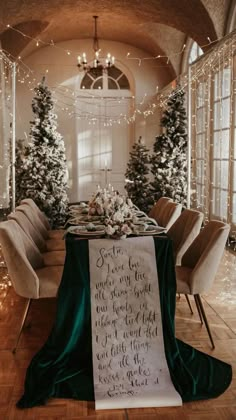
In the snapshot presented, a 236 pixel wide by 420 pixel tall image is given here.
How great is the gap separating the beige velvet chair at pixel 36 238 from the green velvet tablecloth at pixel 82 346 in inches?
A: 37.0

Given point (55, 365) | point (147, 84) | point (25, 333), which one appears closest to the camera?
point (55, 365)

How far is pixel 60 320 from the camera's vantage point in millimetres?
2971

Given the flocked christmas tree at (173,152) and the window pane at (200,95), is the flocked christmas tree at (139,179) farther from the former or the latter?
the window pane at (200,95)

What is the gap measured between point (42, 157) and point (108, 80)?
389cm

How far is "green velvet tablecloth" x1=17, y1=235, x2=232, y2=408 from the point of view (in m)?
2.78

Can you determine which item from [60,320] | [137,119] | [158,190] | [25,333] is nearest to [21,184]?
[158,190]

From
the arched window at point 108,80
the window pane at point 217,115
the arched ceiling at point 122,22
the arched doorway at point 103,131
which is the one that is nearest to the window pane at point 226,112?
the window pane at point 217,115

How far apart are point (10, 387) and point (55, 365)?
0.31 m

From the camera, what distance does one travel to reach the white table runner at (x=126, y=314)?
2.83 m

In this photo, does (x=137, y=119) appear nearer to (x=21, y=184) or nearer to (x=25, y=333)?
(x=21, y=184)

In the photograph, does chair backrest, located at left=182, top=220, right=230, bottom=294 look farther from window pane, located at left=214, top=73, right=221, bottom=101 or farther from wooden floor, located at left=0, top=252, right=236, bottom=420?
window pane, located at left=214, top=73, right=221, bottom=101

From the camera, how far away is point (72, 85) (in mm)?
11148

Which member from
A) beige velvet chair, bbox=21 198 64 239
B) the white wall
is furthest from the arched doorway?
beige velvet chair, bbox=21 198 64 239

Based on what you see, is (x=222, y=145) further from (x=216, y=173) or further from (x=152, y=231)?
(x=152, y=231)
